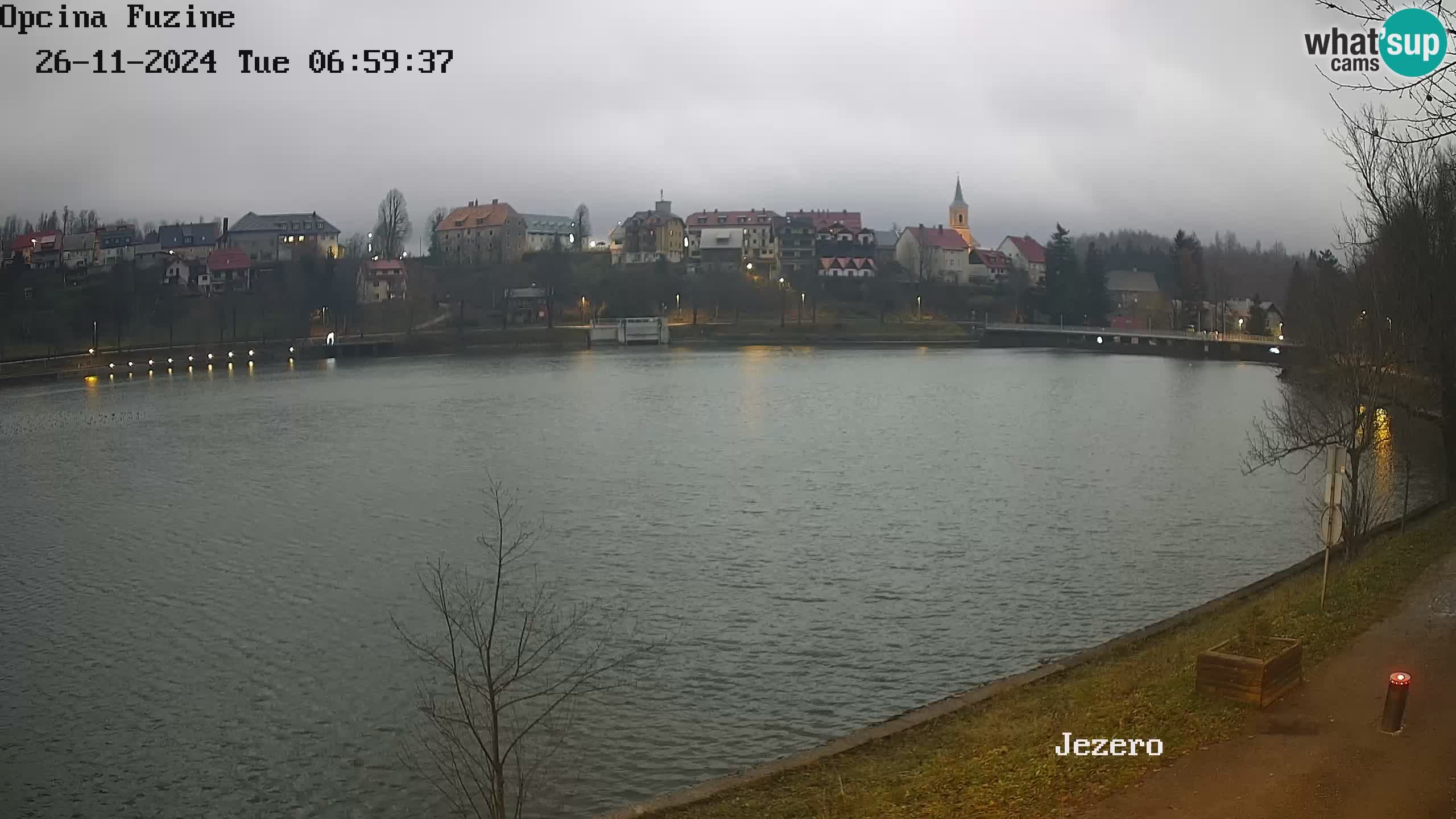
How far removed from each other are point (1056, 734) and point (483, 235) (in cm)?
11672

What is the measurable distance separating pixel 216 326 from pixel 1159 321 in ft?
266

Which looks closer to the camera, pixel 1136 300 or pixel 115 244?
pixel 115 244

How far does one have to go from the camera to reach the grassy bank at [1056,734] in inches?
278

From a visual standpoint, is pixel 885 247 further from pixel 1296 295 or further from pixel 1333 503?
pixel 1333 503

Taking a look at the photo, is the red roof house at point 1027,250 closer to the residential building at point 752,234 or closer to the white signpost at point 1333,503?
the residential building at point 752,234

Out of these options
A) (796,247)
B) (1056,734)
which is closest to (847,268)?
(796,247)

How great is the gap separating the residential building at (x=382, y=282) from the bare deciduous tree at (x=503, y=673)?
88.5m

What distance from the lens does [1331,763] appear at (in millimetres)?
6719

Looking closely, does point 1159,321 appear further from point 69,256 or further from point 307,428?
point 69,256

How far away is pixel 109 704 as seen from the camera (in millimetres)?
12336

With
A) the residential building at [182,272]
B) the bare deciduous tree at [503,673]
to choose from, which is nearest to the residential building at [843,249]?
the residential building at [182,272]

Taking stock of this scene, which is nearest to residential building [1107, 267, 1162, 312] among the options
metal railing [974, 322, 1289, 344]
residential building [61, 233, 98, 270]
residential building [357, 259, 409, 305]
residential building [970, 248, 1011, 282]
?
residential building [970, 248, 1011, 282]

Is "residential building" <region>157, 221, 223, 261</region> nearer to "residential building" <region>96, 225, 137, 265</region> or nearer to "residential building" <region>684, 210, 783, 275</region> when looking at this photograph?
"residential building" <region>96, 225, 137, 265</region>

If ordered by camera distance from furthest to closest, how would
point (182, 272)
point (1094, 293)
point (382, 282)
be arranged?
point (382, 282)
point (182, 272)
point (1094, 293)
